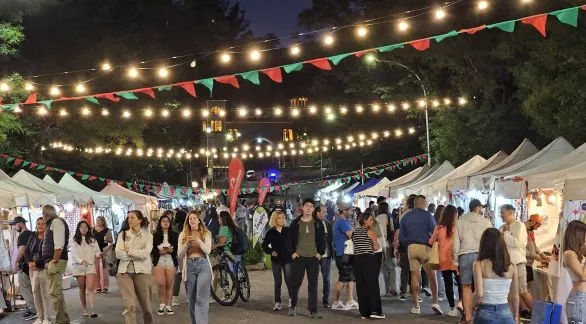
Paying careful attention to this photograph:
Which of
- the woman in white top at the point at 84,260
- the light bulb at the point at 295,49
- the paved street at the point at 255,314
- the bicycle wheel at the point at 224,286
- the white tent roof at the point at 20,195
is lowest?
the paved street at the point at 255,314

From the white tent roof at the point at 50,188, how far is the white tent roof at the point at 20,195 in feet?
3.61

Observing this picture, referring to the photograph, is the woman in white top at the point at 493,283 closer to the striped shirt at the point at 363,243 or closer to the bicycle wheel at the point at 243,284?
the striped shirt at the point at 363,243

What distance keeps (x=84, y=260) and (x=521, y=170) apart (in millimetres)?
8764

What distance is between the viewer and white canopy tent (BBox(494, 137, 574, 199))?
45.8 ft

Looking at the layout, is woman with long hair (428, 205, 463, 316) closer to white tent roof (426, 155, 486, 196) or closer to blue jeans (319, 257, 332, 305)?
blue jeans (319, 257, 332, 305)

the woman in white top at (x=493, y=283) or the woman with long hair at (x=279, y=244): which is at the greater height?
the woman with long hair at (x=279, y=244)

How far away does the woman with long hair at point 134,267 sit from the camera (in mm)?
9703

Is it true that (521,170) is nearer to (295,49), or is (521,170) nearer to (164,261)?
(295,49)

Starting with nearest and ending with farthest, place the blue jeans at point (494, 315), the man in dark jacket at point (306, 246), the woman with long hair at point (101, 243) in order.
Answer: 1. the blue jeans at point (494, 315)
2. the man in dark jacket at point (306, 246)
3. the woman with long hair at point (101, 243)

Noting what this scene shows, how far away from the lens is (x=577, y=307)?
22.4 feet

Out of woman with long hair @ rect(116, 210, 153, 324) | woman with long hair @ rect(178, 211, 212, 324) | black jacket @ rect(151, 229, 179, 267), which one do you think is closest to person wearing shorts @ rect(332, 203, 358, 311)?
black jacket @ rect(151, 229, 179, 267)

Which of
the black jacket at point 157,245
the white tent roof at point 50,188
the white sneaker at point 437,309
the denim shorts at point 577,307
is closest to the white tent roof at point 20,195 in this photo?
the white tent roof at point 50,188

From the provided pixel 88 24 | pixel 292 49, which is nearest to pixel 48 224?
pixel 292 49

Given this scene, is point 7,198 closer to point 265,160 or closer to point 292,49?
point 292,49
